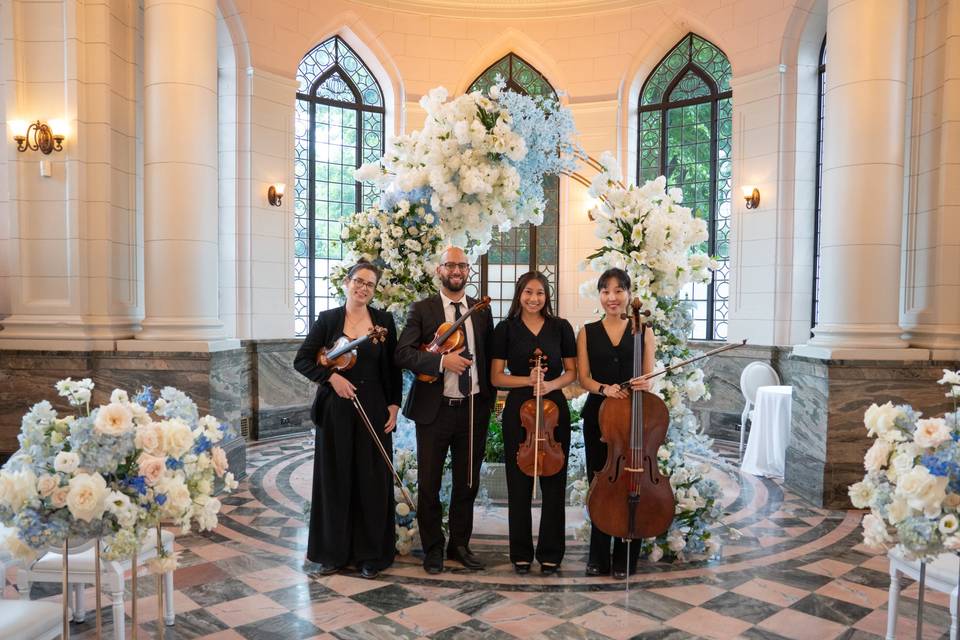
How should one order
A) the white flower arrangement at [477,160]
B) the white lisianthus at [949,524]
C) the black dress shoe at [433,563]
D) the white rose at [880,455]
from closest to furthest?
the white lisianthus at [949,524]
the white rose at [880,455]
the black dress shoe at [433,563]
the white flower arrangement at [477,160]

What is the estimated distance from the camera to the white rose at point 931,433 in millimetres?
2014

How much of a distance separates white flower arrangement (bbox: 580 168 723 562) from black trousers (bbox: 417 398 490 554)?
3.54ft

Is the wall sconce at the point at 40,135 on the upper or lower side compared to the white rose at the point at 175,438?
upper

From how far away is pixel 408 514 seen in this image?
438cm

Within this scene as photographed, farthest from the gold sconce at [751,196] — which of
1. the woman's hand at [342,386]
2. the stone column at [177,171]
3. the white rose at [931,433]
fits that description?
the white rose at [931,433]

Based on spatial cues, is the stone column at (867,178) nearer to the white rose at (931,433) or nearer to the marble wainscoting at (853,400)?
the marble wainscoting at (853,400)

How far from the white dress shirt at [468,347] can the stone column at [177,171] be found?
2565 millimetres

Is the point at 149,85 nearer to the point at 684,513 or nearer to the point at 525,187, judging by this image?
the point at 525,187

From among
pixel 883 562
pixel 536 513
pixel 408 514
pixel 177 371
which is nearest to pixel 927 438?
pixel 883 562

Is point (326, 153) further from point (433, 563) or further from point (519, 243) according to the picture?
point (433, 563)

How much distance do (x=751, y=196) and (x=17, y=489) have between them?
7880mm

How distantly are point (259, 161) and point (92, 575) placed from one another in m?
6.10

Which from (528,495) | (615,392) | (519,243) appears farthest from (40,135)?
(519,243)

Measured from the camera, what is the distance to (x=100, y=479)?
6.13 ft
